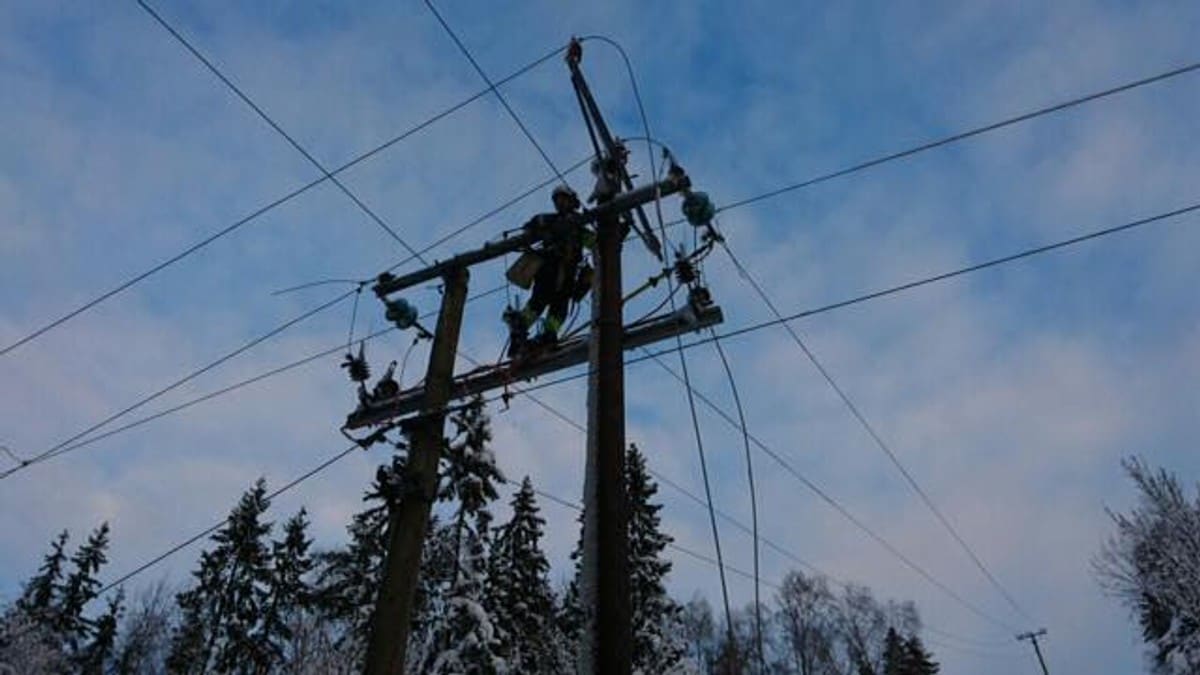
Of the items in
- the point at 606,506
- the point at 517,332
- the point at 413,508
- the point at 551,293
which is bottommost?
the point at 606,506

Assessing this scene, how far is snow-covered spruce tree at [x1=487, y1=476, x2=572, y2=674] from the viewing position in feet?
76.2

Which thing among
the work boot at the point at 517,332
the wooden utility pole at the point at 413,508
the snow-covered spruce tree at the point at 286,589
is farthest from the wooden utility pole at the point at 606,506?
the snow-covered spruce tree at the point at 286,589

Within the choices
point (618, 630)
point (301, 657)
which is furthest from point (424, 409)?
point (301, 657)

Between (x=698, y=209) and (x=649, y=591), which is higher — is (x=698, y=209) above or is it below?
below

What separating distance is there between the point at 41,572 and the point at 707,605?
39944 mm

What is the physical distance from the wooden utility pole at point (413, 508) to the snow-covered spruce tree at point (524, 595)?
55.2 ft

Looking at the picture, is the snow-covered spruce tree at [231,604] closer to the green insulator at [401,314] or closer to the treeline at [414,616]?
the treeline at [414,616]

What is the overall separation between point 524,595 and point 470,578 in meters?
5.56

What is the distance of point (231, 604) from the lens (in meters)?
31.9

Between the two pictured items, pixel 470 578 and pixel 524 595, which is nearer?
pixel 470 578

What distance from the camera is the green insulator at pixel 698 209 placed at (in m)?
5.84

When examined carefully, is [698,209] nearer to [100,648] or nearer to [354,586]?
[354,586]

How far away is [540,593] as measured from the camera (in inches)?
1034

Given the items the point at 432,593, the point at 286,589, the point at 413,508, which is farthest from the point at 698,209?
the point at 286,589
